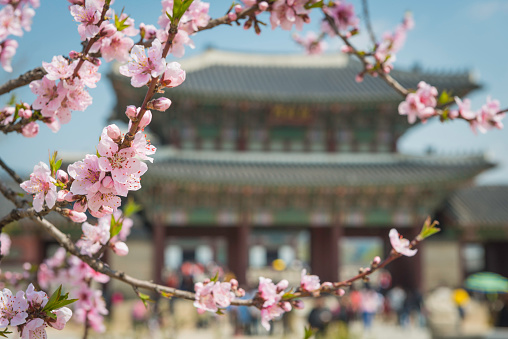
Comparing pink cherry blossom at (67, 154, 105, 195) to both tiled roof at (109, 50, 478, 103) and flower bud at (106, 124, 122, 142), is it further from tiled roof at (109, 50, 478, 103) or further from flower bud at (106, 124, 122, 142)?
tiled roof at (109, 50, 478, 103)

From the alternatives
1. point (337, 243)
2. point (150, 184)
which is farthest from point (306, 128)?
point (150, 184)

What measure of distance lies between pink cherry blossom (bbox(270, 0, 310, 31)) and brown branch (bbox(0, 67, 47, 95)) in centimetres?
112

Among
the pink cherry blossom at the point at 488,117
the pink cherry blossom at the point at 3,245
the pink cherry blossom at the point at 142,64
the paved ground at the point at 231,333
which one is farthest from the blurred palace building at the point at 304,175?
the pink cherry blossom at the point at 142,64

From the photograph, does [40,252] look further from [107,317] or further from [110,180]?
[110,180]

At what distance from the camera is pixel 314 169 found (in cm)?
1648

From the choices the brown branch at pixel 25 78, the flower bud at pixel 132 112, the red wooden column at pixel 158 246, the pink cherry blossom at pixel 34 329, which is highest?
the red wooden column at pixel 158 246

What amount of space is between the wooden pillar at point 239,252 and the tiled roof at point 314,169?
6.42 feet

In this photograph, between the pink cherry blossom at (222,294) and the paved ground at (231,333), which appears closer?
the pink cherry blossom at (222,294)

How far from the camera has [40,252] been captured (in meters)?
17.6

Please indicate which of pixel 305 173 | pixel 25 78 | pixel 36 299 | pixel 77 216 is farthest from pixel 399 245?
pixel 305 173

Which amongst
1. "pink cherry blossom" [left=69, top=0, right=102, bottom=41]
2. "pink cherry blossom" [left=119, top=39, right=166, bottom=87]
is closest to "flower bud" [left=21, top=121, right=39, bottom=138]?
"pink cherry blossom" [left=69, top=0, right=102, bottom=41]

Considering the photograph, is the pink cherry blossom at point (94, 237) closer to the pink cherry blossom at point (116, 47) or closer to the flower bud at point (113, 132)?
the pink cherry blossom at point (116, 47)

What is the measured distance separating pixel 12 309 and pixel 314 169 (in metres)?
15.0

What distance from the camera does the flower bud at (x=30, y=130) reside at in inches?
99.0
